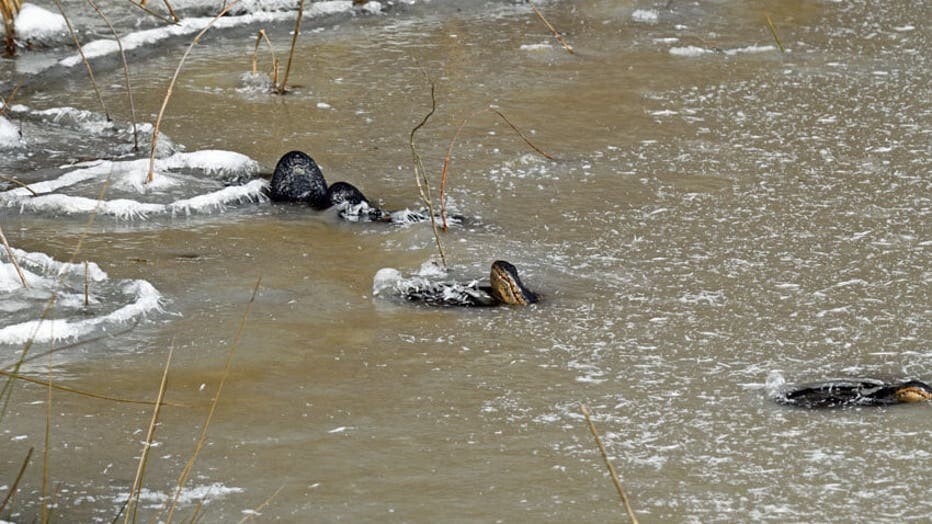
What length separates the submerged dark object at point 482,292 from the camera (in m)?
3.31

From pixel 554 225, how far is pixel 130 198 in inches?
56.7

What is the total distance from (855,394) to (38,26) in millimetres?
4576

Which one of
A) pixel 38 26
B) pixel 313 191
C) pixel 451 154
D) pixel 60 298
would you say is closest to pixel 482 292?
pixel 313 191

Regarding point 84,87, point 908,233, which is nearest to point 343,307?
point 908,233

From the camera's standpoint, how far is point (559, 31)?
6.20 m

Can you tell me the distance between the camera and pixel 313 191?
4.12 m

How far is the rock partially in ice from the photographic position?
4.72 m

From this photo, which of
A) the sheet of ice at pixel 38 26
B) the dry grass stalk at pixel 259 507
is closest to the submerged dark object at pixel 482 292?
the dry grass stalk at pixel 259 507

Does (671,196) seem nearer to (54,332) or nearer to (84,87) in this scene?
(54,332)

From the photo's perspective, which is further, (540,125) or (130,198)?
(540,125)

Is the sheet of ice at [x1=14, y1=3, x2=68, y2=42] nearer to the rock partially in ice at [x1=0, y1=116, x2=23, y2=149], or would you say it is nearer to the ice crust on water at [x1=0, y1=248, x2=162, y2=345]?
the rock partially in ice at [x1=0, y1=116, x2=23, y2=149]

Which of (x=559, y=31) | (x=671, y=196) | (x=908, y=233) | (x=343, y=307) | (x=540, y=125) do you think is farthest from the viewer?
(x=559, y=31)

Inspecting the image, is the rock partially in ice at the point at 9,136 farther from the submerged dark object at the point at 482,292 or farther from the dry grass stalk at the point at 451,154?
the submerged dark object at the point at 482,292

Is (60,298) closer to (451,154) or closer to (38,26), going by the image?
(451,154)
